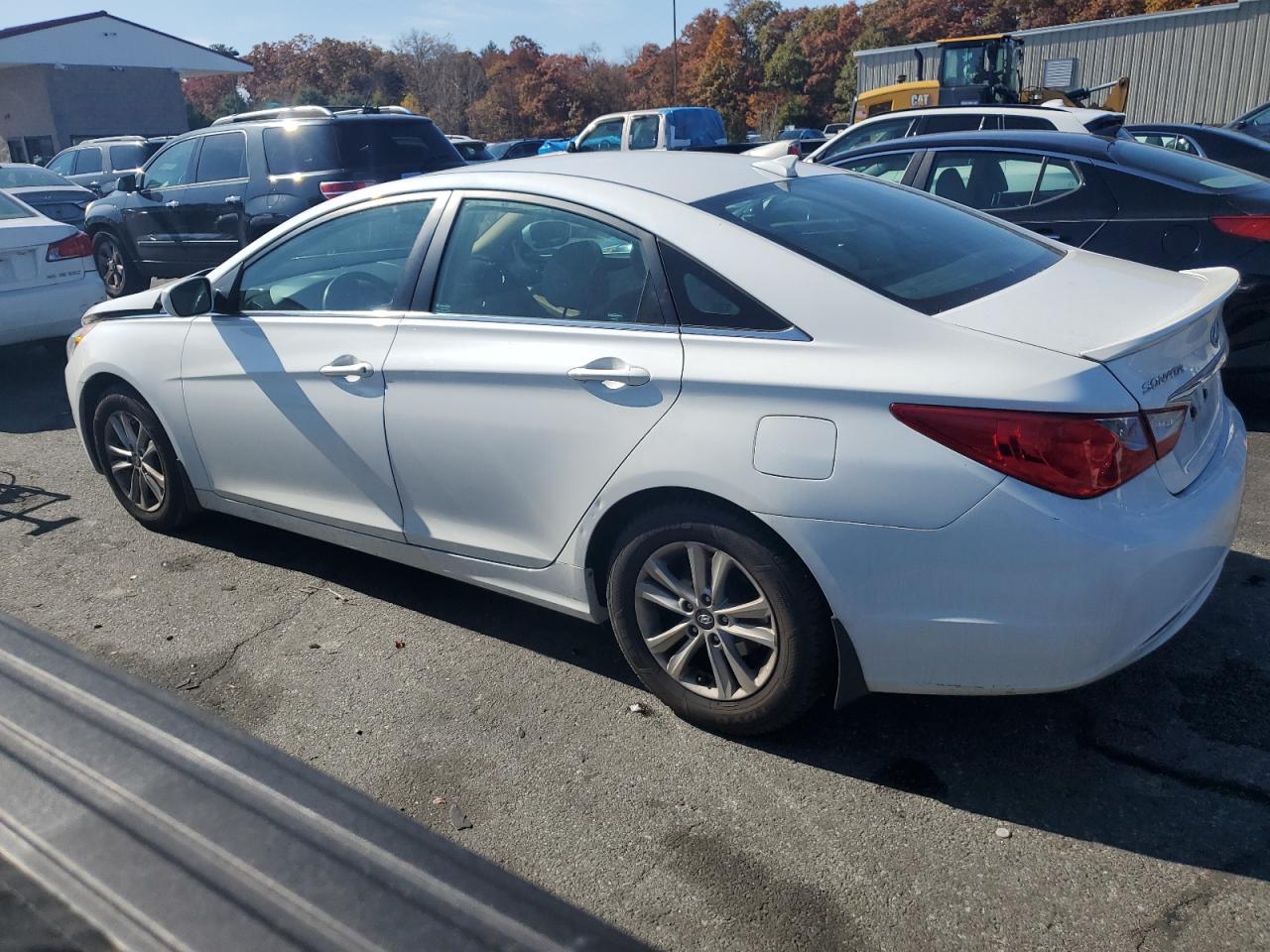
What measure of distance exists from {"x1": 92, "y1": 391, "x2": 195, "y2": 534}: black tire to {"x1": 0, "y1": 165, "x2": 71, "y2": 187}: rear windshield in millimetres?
A: 9854

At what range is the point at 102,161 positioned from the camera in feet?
62.7

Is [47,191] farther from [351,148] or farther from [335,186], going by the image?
[335,186]

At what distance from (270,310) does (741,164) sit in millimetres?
1884

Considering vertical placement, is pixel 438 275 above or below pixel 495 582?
above

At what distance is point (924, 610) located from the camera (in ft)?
8.77

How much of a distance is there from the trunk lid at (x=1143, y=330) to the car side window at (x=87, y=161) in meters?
19.9

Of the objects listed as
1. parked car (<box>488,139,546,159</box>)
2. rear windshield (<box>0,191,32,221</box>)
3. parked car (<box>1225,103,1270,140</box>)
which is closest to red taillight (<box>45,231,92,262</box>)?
rear windshield (<box>0,191,32,221</box>)

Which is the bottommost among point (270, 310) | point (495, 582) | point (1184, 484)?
point (495, 582)

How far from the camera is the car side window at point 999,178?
607 centimetres

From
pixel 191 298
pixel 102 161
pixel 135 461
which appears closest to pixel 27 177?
pixel 102 161

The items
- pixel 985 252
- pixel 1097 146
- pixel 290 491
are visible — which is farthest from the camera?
pixel 1097 146

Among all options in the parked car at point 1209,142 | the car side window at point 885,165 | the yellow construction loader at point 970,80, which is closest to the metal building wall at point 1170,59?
the yellow construction loader at point 970,80

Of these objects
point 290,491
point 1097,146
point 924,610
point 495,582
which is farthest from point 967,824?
point 1097,146

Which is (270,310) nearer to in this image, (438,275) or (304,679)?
(438,275)
